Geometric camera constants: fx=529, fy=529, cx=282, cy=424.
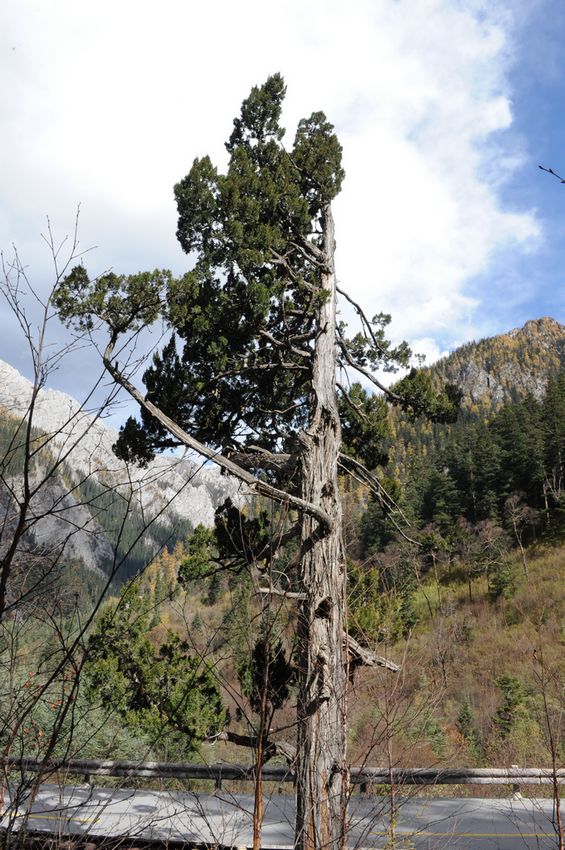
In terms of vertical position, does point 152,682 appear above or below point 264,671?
below

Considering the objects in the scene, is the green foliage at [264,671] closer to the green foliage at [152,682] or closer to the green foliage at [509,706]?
the green foliage at [152,682]

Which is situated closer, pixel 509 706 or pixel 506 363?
pixel 509 706

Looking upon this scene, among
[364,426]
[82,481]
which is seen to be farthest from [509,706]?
[82,481]

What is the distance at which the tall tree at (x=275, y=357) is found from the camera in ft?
14.5

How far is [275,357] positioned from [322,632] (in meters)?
3.33

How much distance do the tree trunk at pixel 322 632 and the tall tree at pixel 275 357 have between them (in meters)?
0.01

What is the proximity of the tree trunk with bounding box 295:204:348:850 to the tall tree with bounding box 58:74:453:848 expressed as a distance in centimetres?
1

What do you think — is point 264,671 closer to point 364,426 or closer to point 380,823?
point 380,823

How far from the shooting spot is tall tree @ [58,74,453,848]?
443 centimetres

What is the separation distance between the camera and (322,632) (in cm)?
448

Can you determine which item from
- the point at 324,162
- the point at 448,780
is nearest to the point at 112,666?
the point at 448,780

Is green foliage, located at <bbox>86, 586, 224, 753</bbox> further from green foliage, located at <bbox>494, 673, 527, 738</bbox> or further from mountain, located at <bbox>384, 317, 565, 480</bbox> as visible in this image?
mountain, located at <bbox>384, 317, 565, 480</bbox>

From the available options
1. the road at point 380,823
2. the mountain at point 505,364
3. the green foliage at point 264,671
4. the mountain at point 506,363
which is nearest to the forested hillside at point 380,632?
the green foliage at point 264,671

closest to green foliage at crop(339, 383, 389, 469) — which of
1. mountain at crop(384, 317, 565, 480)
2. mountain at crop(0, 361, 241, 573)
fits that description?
mountain at crop(0, 361, 241, 573)
